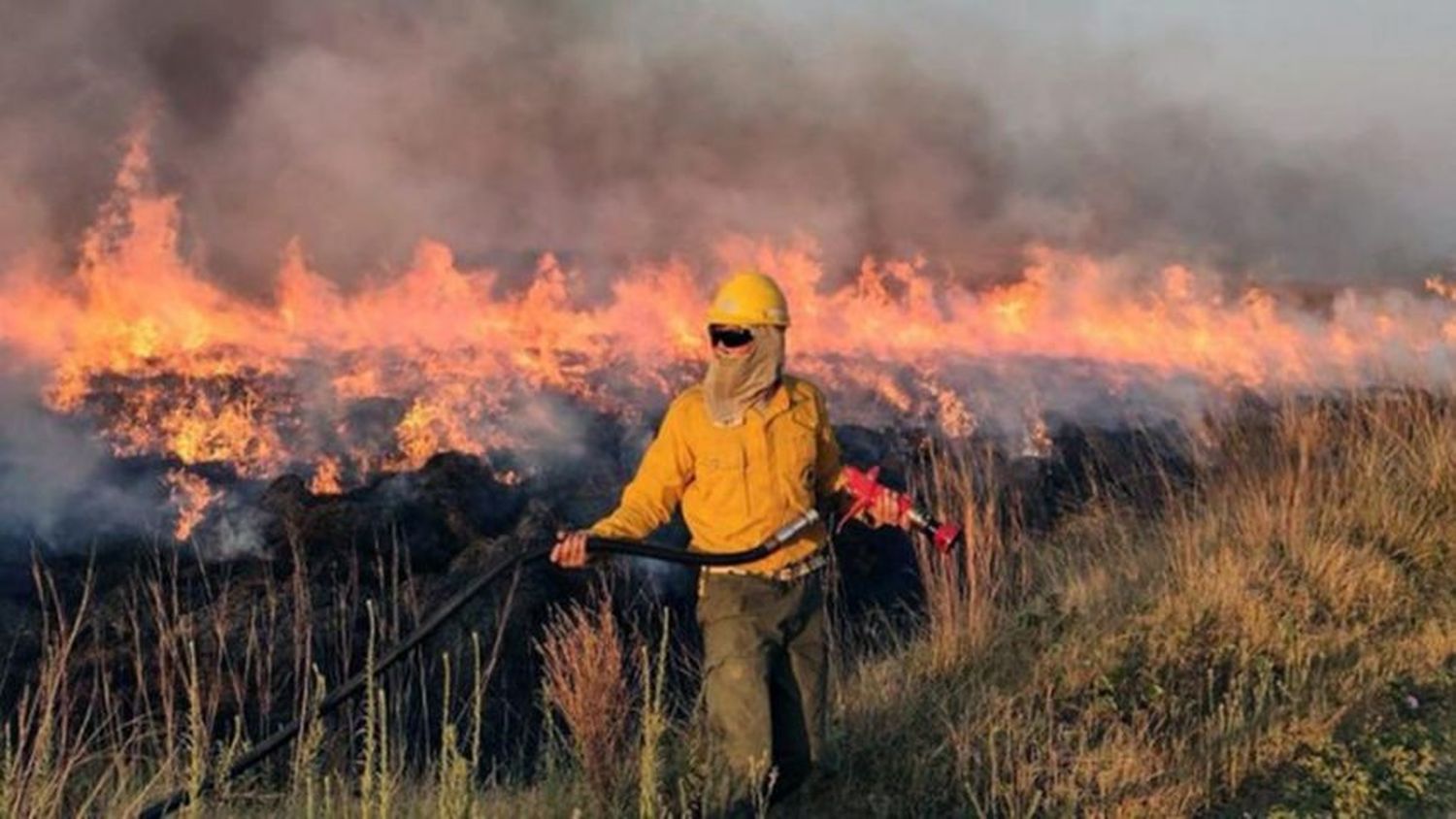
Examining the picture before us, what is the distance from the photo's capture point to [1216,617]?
6.00 m

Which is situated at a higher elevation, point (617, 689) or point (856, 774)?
point (617, 689)

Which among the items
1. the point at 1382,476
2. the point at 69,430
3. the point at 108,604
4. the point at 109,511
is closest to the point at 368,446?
the point at 109,511

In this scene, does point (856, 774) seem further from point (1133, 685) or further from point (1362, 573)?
point (1362, 573)

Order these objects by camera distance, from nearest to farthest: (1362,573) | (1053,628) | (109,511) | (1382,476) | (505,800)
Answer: (505,800) < (1053,628) < (1362,573) < (1382,476) < (109,511)

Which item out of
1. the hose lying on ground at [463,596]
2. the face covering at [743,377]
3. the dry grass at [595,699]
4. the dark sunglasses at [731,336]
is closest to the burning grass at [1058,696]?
the dry grass at [595,699]

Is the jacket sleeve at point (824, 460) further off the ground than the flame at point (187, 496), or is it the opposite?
the jacket sleeve at point (824, 460)

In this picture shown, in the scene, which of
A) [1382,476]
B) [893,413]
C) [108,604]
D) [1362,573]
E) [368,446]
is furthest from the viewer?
[368,446]

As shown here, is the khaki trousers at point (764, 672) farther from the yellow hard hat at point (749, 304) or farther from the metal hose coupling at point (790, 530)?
the yellow hard hat at point (749, 304)

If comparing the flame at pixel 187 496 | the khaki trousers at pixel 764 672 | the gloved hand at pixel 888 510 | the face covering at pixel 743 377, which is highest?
the face covering at pixel 743 377

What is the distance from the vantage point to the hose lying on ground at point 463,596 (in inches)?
142

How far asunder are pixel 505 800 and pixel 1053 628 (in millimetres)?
2961

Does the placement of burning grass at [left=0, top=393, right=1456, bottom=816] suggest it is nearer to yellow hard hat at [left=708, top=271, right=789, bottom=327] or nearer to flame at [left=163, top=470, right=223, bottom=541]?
yellow hard hat at [left=708, top=271, right=789, bottom=327]

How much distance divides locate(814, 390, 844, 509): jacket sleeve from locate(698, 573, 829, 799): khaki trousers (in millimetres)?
362

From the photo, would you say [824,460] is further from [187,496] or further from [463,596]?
[187,496]
